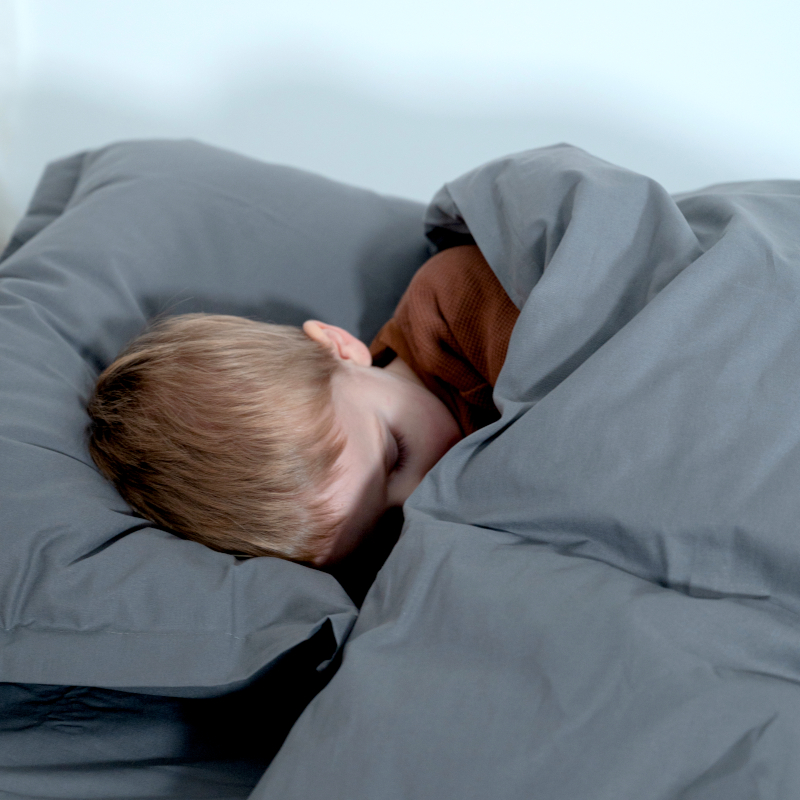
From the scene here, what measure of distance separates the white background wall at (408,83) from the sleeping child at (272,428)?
0.66m

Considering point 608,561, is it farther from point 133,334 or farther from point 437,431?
point 133,334

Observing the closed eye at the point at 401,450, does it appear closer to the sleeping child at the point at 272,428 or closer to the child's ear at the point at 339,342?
the sleeping child at the point at 272,428

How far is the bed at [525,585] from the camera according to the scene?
47 centimetres

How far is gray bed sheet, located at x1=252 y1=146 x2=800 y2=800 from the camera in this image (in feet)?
1.49

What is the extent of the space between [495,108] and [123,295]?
827 millimetres

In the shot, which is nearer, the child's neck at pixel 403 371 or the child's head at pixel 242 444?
the child's head at pixel 242 444

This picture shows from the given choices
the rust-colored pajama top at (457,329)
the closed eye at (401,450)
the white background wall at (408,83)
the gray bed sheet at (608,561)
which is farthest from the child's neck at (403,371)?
the white background wall at (408,83)

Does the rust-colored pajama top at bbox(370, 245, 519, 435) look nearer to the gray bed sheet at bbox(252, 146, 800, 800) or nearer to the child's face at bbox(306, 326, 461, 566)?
the child's face at bbox(306, 326, 461, 566)

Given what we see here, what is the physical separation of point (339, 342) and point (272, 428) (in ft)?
0.75

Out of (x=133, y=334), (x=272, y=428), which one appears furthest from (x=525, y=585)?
(x=133, y=334)

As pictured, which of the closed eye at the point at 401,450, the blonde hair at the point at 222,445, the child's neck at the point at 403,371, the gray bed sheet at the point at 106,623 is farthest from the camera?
the child's neck at the point at 403,371

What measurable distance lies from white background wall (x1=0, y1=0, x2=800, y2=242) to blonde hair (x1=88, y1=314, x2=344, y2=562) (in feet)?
2.74

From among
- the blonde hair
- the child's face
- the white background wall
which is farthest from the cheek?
the white background wall

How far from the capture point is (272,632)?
1.91 feet
